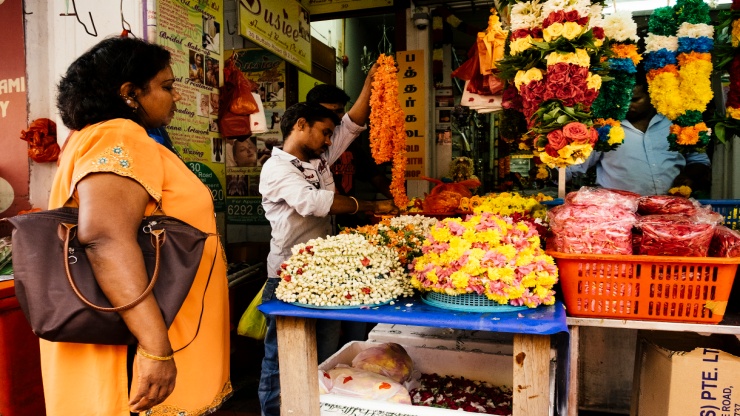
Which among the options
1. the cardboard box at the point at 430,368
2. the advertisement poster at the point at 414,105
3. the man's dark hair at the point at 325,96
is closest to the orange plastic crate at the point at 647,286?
the cardboard box at the point at 430,368

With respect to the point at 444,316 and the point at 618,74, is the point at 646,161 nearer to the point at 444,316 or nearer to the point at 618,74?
the point at 618,74

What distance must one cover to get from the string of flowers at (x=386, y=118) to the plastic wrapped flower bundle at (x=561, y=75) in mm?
841

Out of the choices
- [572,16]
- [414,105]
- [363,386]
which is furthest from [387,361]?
[414,105]

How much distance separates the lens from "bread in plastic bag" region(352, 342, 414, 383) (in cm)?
236

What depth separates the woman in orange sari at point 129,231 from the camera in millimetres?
1514

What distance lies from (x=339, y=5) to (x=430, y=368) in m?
5.16

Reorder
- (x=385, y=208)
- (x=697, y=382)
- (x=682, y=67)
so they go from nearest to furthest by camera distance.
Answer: (x=697, y=382) → (x=682, y=67) → (x=385, y=208)

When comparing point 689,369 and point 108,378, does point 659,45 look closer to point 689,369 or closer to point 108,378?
point 689,369

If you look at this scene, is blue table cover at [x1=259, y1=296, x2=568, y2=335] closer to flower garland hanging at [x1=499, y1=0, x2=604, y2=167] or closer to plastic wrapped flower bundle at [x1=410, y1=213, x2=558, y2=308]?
plastic wrapped flower bundle at [x1=410, y1=213, x2=558, y2=308]

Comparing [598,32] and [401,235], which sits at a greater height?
[598,32]

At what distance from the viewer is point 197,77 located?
381 centimetres

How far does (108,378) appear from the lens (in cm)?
166

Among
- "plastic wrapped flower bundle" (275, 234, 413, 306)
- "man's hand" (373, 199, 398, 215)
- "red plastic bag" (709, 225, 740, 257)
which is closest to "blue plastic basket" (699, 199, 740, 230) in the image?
"red plastic bag" (709, 225, 740, 257)

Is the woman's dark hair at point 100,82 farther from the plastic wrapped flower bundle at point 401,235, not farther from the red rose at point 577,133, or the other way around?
the red rose at point 577,133
